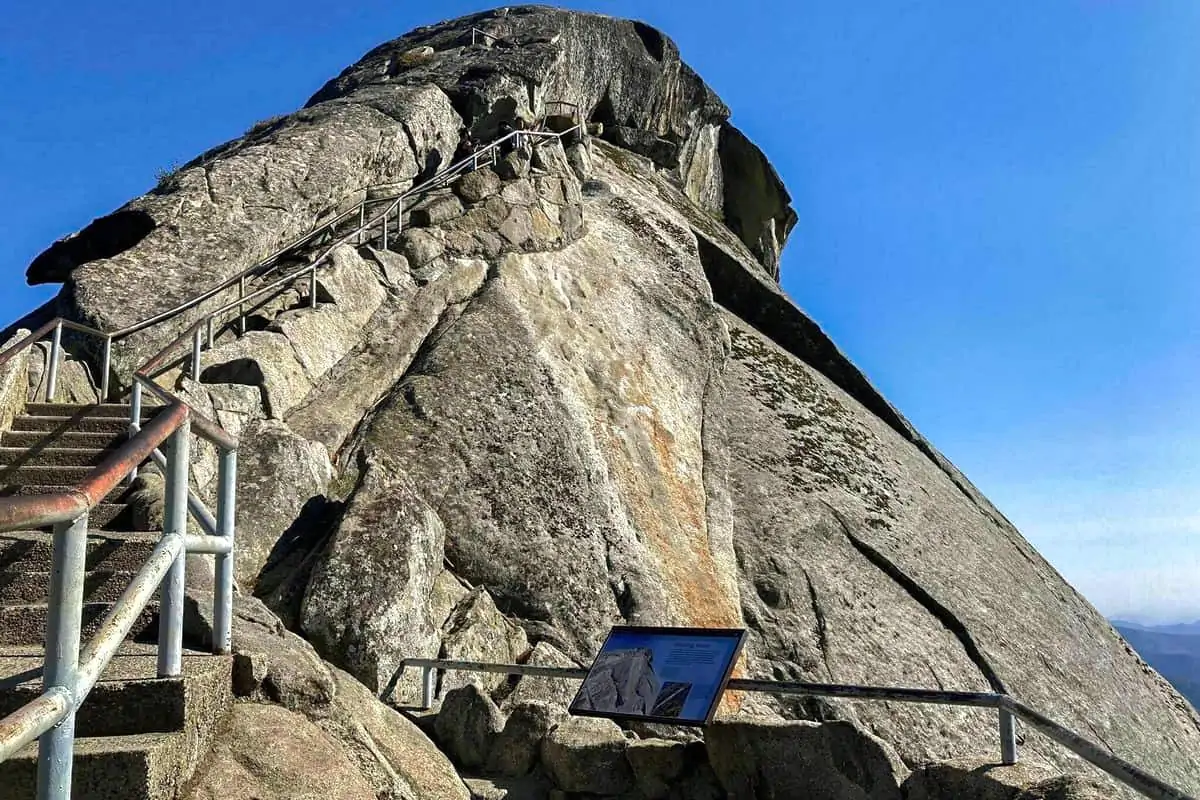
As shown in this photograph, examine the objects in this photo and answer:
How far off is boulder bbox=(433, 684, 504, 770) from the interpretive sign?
3.56ft

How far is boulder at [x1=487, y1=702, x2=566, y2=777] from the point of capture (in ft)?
27.9

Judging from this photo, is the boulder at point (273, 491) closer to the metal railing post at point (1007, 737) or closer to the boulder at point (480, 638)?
the boulder at point (480, 638)

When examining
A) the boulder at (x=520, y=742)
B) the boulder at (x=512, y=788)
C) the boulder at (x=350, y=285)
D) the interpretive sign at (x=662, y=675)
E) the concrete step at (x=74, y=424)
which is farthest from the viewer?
the boulder at (x=350, y=285)

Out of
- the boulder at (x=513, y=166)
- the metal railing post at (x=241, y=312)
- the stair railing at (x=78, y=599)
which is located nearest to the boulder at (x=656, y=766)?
the stair railing at (x=78, y=599)

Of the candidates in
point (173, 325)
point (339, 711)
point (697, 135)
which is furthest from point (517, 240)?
point (697, 135)

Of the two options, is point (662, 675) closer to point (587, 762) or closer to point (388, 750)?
point (587, 762)

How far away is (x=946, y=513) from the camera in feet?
73.6

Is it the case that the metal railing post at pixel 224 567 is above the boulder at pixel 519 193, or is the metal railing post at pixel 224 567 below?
below

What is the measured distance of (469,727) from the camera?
8.80 m

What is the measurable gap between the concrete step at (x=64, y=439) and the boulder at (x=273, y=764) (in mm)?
Answer: 5761

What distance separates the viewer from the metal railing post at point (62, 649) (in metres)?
3.40

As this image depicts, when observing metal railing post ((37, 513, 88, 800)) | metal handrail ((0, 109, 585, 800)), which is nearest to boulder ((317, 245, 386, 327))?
metal handrail ((0, 109, 585, 800))

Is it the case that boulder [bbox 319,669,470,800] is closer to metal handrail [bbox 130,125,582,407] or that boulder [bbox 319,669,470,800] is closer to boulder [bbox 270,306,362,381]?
metal handrail [bbox 130,125,582,407]

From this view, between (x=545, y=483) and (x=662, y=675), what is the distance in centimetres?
753
